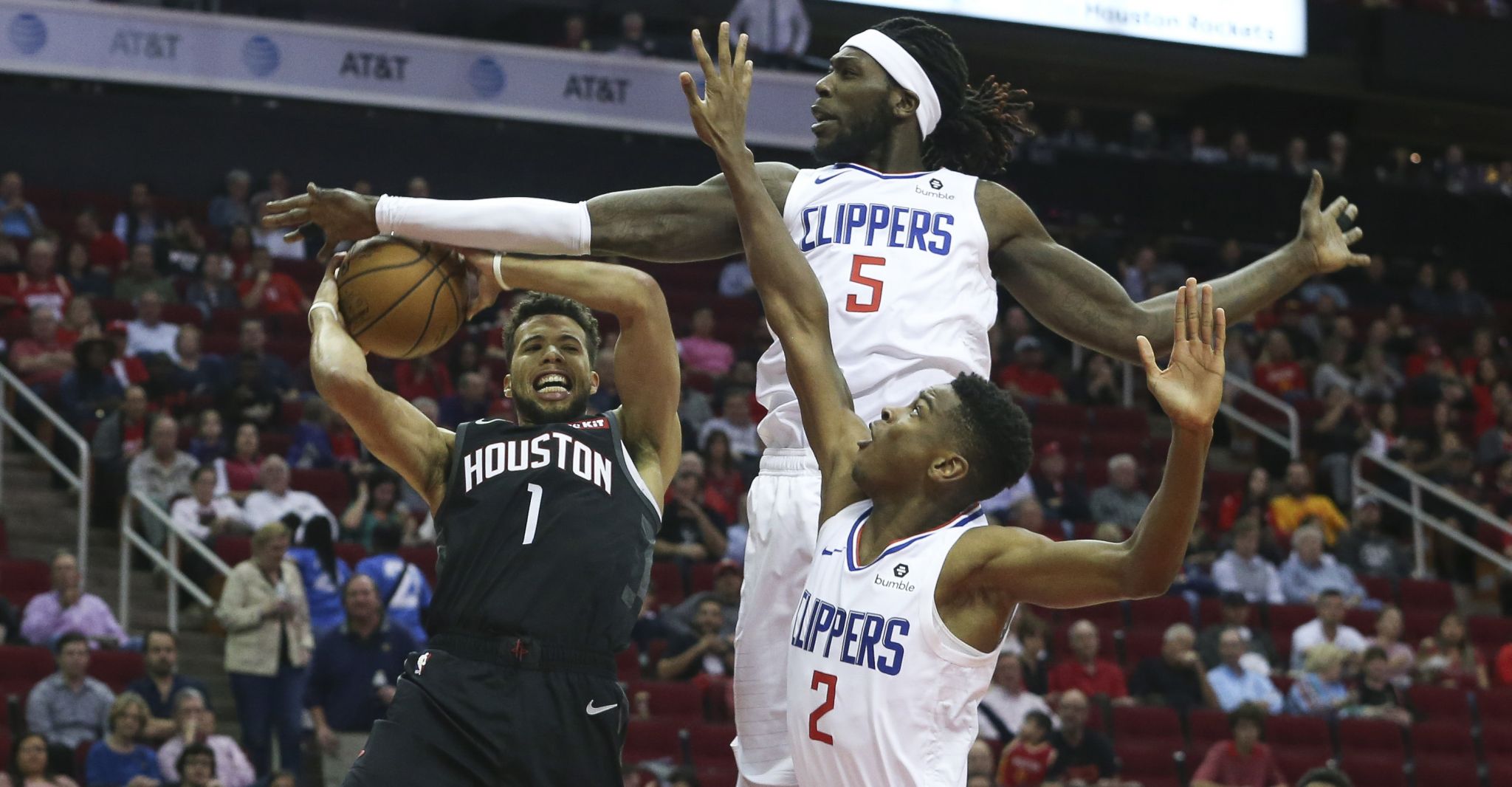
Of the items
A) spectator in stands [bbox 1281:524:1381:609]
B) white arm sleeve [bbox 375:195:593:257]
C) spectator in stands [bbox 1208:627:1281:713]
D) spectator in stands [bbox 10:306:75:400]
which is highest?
Answer: spectator in stands [bbox 10:306:75:400]

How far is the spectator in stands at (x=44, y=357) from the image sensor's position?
1344 cm

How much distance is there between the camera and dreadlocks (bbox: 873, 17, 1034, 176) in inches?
204

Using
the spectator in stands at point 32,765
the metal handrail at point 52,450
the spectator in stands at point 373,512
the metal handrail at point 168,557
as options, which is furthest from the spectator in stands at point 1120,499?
the spectator in stands at point 32,765

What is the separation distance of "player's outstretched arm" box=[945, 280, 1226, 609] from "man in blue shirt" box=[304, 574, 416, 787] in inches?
284

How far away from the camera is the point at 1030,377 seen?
1759 cm

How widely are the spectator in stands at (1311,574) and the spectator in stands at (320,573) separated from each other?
7875 mm

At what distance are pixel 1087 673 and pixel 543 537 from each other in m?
8.54

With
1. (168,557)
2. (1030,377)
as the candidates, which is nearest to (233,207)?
(168,557)

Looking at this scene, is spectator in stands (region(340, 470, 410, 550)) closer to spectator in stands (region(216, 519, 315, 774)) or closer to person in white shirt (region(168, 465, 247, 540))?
person in white shirt (region(168, 465, 247, 540))

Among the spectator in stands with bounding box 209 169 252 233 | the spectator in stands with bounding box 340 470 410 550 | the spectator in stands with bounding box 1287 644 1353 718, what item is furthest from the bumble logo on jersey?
the spectator in stands with bounding box 209 169 252 233

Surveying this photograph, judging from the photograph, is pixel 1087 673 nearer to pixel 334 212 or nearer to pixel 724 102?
pixel 334 212

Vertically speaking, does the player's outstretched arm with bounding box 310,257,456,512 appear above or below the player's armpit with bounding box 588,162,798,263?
below

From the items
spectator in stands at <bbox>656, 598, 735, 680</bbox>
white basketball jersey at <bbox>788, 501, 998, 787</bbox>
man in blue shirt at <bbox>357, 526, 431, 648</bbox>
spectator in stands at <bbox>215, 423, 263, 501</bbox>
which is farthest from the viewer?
spectator in stands at <bbox>215, 423, 263, 501</bbox>

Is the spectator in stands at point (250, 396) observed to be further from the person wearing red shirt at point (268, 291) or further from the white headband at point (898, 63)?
the white headband at point (898, 63)
